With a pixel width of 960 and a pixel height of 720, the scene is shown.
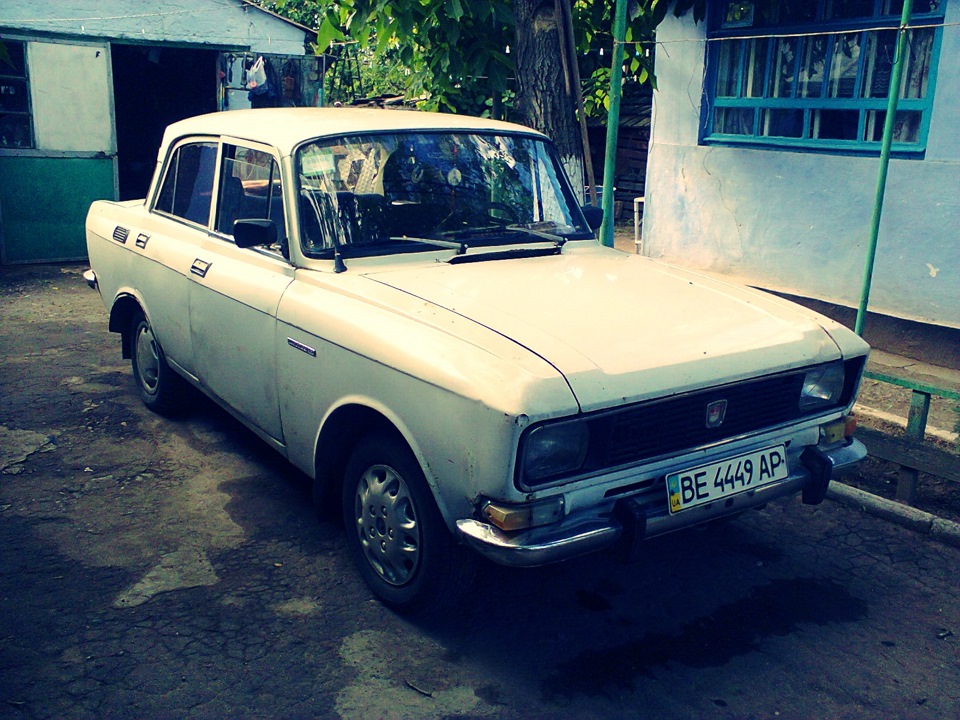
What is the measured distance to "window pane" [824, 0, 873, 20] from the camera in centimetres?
708

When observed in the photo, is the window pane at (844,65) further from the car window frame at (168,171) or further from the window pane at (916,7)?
the car window frame at (168,171)

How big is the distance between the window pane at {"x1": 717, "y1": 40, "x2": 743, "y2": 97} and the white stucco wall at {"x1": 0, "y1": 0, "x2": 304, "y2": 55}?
5.91m

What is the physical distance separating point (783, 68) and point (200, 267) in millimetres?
5537

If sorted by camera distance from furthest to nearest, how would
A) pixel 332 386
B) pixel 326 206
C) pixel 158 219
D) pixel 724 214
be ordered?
1. pixel 724 214
2. pixel 158 219
3. pixel 326 206
4. pixel 332 386

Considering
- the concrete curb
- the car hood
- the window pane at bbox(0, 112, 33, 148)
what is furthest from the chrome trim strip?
the window pane at bbox(0, 112, 33, 148)

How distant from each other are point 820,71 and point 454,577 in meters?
6.06

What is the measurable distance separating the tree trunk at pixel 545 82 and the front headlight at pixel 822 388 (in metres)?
3.35

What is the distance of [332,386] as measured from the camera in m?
3.52

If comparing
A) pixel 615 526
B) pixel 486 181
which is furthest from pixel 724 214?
pixel 615 526

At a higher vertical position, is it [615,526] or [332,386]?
[332,386]

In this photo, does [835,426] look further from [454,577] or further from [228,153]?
[228,153]

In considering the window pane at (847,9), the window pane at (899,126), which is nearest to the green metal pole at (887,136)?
→ the window pane at (899,126)

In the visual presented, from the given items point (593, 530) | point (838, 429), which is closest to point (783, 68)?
point (838, 429)

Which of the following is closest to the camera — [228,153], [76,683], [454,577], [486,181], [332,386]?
[76,683]
